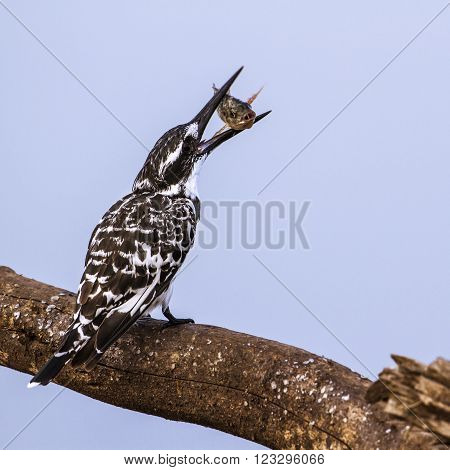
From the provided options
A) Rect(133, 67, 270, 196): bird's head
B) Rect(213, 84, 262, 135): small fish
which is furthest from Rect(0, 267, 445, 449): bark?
Rect(213, 84, 262, 135): small fish

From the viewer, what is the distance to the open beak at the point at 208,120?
4.82m

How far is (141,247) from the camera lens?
166 inches

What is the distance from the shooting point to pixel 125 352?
3930mm

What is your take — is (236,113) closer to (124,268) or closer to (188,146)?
(188,146)

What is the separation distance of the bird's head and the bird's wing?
0.13 meters

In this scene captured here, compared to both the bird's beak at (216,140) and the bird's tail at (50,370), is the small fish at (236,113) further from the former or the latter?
the bird's tail at (50,370)

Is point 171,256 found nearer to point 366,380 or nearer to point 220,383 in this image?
→ point 220,383

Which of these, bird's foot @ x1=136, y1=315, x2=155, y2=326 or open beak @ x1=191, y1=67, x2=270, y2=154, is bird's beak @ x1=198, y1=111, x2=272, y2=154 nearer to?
open beak @ x1=191, y1=67, x2=270, y2=154

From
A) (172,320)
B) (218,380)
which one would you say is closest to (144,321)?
(172,320)

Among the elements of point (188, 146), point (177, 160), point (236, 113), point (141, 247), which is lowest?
point (141, 247)

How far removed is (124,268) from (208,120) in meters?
1.21

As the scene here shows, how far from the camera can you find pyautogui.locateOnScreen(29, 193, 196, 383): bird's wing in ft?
12.5
